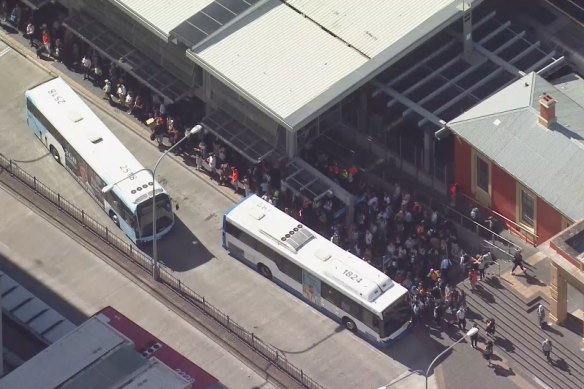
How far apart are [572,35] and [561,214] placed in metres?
18.3

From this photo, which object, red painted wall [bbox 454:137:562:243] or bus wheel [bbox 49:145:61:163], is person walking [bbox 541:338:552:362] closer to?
red painted wall [bbox 454:137:562:243]

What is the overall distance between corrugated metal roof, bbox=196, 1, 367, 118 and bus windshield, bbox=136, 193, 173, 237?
785cm

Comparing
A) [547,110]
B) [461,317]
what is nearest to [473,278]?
[461,317]

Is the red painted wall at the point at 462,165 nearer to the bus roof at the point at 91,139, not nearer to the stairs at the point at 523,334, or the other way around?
the stairs at the point at 523,334

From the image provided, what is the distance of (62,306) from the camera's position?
107438 mm

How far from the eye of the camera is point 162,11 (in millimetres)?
116312

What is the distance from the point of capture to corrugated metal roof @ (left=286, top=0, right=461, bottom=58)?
113125 millimetres

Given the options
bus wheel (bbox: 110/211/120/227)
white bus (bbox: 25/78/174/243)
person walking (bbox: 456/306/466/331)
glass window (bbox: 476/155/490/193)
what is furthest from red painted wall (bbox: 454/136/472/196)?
bus wheel (bbox: 110/211/120/227)

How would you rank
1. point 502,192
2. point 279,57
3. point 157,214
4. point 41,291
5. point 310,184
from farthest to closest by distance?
1. point 279,57
2. point 310,184
3. point 157,214
4. point 502,192
5. point 41,291

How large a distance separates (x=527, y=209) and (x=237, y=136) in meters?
17.7

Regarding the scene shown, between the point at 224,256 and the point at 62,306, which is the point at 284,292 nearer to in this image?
the point at 224,256

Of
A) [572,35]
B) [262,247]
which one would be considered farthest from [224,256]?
[572,35]

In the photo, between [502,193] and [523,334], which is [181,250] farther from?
[523,334]

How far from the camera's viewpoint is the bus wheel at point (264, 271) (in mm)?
108969
